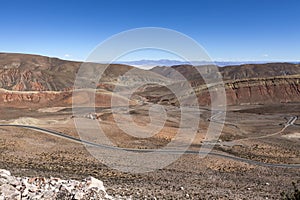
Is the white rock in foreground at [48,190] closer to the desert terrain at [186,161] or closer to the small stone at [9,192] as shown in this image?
the small stone at [9,192]

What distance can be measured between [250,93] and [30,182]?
122 m

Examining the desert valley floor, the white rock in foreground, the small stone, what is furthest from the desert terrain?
the small stone

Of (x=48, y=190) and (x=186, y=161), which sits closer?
(x=48, y=190)

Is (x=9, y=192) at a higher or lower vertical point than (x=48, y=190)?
higher

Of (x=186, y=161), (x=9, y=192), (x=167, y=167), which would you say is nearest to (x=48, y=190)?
(x=9, y=192)

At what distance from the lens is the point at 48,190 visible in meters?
14.2

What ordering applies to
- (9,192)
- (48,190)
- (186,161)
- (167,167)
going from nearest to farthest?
(9,192), (48,190), (167,167), (186,161)

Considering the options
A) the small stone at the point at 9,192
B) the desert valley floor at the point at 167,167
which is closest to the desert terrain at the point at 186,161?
the desert valley floor at the point at 167,167

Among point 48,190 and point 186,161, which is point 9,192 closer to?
point 48,190

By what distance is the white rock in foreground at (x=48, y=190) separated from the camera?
44.6 feet

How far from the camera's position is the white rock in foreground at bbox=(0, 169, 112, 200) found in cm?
1360

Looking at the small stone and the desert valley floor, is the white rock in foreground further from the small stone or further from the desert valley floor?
the desert valley floor

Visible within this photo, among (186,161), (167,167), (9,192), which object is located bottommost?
(186,161)

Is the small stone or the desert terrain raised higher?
the small stone
